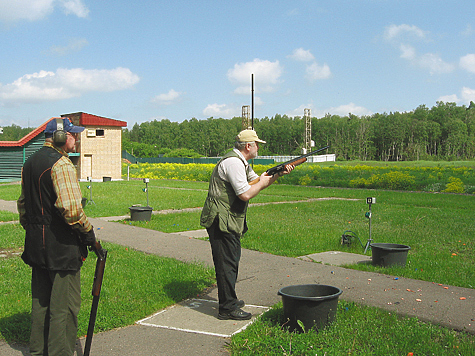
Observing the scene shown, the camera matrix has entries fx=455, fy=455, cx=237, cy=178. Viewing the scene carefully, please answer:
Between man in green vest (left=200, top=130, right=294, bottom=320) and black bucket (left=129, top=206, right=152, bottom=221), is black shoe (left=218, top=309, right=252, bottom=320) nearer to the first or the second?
man in green vest (left=200, top=130, right=294, bottom=320)

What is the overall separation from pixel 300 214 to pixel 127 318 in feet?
33.4

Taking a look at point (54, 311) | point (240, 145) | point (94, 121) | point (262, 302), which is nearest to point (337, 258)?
point (262, 302)

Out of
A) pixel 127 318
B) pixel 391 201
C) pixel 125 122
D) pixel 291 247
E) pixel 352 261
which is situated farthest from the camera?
pixel 125 122

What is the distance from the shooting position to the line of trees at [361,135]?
341ft

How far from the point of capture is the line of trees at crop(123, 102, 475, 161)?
103812 millimetres

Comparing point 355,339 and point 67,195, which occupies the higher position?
point 67,195

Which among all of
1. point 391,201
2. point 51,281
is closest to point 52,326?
point 51,281

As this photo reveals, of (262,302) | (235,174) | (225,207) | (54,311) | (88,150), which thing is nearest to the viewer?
(54,311)

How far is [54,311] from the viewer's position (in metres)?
3.65

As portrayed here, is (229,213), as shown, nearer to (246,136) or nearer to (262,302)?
(246,136)

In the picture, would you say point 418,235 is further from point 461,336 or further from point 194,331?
point 194,331

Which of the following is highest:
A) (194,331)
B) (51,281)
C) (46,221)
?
(46,221)

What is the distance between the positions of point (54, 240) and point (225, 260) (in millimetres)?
1925

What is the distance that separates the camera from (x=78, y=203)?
11.7 ft
